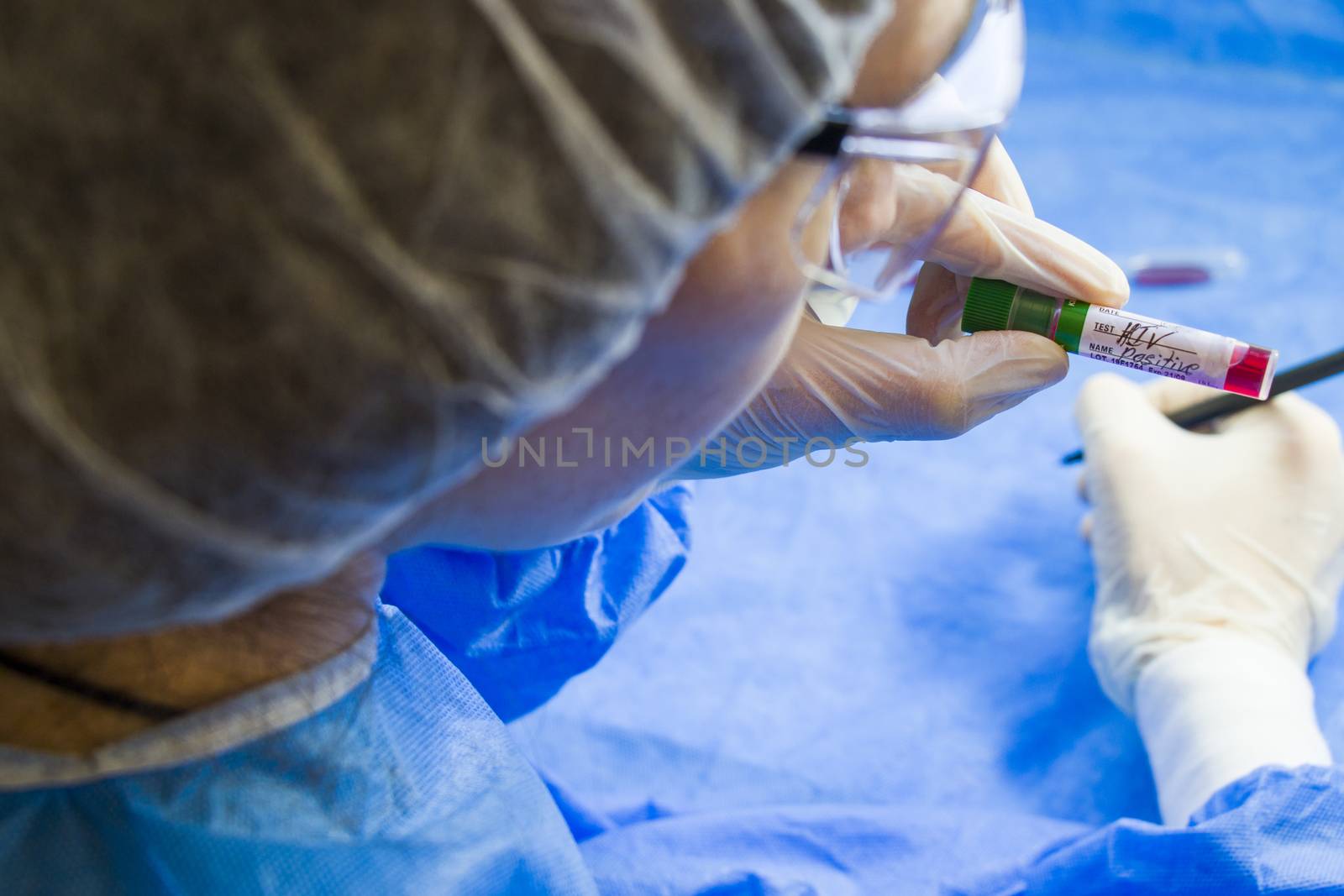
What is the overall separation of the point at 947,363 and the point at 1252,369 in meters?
0.22

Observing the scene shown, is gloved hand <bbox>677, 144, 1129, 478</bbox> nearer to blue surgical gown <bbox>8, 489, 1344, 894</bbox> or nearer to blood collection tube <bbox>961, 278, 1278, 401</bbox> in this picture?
blood collection tube <bbox>961, 278, 1278, 401</bbox>

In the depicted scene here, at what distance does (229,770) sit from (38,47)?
40 cm

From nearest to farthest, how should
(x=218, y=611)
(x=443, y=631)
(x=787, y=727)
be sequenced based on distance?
1. (x=218, y=611)
2. (x=443, y=631)
3. (x=787, y=727)

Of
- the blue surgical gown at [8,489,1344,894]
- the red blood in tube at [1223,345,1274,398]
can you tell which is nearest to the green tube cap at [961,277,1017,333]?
the red blood in tube at [1223,345,1274,398]

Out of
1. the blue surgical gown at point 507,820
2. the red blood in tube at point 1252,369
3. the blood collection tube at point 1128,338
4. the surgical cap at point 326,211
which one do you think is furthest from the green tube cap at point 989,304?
the surgical cap at point 326,211

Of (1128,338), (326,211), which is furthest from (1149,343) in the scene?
(326,211)

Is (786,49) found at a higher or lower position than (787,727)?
higher

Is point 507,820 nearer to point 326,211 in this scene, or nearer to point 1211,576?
point 326,211

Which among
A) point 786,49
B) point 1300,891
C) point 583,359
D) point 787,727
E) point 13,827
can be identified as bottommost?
point 787,727

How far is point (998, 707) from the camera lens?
120 centimetres

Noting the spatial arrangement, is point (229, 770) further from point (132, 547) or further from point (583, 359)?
point (583, 359)

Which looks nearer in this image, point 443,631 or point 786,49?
point 786,49

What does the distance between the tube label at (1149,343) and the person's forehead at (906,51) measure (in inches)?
14.4

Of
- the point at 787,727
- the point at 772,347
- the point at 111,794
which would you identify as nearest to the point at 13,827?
the point at 111,794
